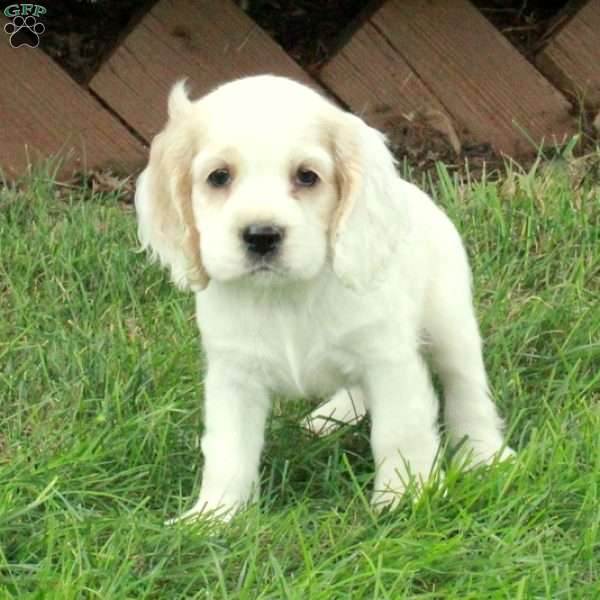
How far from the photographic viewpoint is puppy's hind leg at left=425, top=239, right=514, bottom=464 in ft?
13.9

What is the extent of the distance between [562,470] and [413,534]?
48 centimetres

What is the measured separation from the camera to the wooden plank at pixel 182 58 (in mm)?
6109

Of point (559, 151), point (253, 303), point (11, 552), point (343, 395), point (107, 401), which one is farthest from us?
point (559, 151)

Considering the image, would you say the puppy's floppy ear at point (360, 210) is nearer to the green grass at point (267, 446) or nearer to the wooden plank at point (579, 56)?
the green grass at point (267, 446)

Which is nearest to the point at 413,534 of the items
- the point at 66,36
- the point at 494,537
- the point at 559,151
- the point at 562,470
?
the point at 494,537

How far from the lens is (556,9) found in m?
6.59

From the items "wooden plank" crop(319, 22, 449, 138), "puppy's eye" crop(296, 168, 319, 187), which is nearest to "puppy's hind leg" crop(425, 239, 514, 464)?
"puppy's eye" crop(296, 168, 319, 187)

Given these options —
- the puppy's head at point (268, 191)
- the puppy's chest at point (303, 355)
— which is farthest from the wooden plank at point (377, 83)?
the puppy's chest at point (303, 355)

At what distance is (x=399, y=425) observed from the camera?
3.89 meters

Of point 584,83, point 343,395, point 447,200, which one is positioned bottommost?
point 343,395

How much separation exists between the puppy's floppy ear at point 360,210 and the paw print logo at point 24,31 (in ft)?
8.90

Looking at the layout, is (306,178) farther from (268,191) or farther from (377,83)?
(377,83)

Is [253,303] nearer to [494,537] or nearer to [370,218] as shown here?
[370,218]

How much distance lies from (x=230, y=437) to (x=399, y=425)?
1.48 ft
